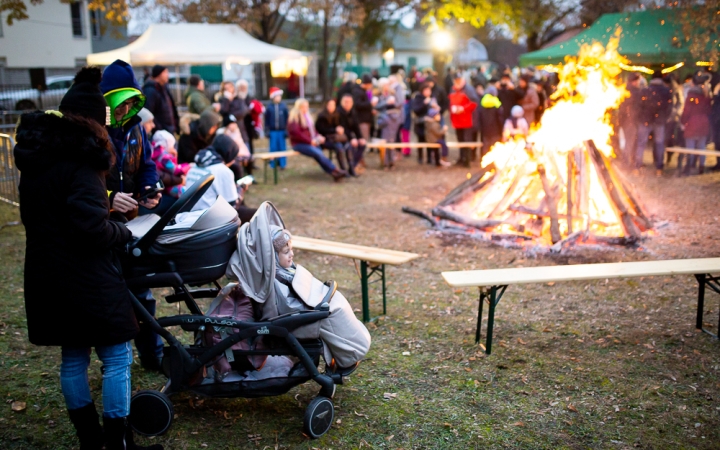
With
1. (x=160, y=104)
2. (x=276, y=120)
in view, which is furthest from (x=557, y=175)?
(x=276, y=120)

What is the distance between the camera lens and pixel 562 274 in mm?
5211

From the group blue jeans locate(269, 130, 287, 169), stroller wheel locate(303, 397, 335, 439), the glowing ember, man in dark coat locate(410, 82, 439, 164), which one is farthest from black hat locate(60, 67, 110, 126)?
man in dark coat locate(410, 82, 439, 164)

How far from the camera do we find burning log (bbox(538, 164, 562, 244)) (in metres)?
7.96

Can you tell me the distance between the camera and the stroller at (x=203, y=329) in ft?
12.2

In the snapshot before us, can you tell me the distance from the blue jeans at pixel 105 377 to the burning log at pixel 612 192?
6415mm

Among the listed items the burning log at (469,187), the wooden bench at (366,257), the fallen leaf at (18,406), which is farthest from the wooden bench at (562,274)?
the burning log at (469,187)

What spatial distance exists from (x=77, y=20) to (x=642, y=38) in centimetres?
2928

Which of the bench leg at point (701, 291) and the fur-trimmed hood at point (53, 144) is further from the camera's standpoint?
the bench leg at point (701, 291)

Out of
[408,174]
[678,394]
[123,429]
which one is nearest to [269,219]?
[123,429]

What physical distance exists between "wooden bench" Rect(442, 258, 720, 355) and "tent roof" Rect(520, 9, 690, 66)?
9.84 m

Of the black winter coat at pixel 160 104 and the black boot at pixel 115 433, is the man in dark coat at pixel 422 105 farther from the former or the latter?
the black boot at pixel 115 433

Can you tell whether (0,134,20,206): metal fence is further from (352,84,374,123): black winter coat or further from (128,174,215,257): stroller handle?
(352,84,374,123): black winter coat

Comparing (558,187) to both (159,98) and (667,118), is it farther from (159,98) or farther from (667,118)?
(667,118)

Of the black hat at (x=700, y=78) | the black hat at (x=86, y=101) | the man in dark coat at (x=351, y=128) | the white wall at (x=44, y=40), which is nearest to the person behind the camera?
the black hat at (x=86, y=101)
